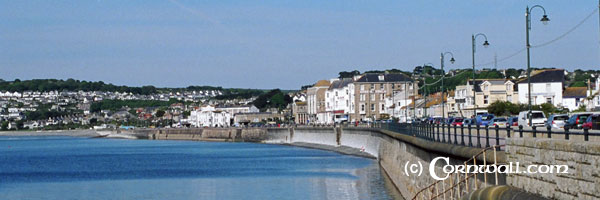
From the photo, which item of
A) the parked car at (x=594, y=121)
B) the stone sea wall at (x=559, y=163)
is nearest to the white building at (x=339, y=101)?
Answer: the parked car at (x=594, y=121)

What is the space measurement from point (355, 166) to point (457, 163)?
48.2 metres

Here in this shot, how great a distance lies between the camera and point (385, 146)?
226 ft

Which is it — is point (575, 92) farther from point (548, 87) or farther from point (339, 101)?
point (339, 101)

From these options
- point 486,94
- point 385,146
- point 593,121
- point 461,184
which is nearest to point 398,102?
point 486,94

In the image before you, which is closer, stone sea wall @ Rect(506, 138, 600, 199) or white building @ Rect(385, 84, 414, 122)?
stone sea wall @ Rect(506, 138, 600, 199)

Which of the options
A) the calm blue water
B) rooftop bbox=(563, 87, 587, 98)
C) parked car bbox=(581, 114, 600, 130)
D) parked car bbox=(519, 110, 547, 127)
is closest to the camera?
parked car bbox=(581, 114, 600, 130)

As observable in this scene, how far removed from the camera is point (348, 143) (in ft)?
355

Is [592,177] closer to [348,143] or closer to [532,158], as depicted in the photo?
[532,158]

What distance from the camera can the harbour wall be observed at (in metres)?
32.1

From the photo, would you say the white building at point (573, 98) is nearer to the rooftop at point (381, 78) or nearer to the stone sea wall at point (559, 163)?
the rooftop at point (381, 78)

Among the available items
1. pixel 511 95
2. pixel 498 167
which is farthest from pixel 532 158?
pixel 511 95

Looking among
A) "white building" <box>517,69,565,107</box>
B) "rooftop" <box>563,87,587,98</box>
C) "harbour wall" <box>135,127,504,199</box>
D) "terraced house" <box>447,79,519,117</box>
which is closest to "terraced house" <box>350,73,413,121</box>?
"harbour wall" <box>135,127,504,199</box>

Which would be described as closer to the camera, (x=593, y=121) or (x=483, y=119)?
(x=593, y=121)

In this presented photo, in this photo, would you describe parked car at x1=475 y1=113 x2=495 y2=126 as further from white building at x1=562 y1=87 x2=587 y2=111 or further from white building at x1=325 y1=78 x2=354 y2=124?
white building at x1=325 y1=78 x2=354 y2=124
